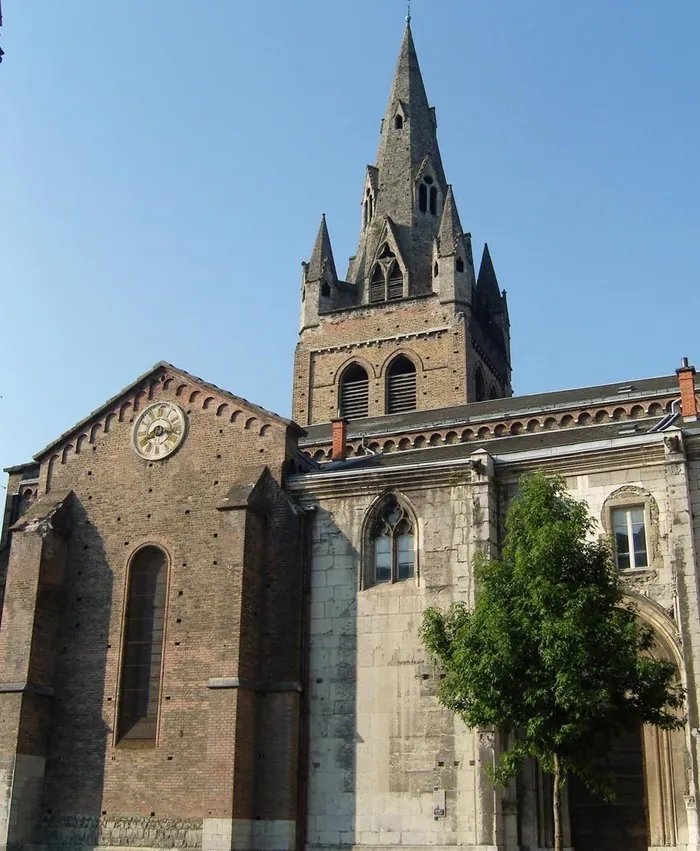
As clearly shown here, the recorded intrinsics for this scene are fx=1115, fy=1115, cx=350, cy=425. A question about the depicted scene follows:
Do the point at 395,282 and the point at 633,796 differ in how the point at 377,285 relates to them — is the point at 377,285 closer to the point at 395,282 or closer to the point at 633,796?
the point at 395,282

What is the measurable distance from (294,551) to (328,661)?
8.69ft

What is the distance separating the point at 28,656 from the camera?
85.3ft

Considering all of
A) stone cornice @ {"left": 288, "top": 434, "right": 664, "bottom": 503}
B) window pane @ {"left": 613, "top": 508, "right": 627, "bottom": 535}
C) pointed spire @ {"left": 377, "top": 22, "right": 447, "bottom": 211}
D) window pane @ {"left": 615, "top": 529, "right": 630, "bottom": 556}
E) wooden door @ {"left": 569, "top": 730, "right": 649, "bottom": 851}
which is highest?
pointed spire @ {"left": 377, "top": 22, "right": 447, "bottom": 211}

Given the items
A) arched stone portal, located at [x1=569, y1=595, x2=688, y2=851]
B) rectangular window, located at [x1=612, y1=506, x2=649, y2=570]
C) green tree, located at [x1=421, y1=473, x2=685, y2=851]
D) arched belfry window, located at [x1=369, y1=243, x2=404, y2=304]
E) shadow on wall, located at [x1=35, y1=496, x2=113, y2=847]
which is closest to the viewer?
green tree, located at [x1=421, y1=473, x2=685, y2=851]

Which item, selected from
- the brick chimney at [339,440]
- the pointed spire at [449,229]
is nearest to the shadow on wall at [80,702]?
the brick chimney at [339,440]

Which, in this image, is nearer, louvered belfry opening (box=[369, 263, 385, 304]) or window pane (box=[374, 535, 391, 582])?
window pane (box=[374, 535, 391, 582])

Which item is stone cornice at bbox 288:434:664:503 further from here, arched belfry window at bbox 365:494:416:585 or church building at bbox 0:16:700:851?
arched belfry window at bbox 365:494:416:585

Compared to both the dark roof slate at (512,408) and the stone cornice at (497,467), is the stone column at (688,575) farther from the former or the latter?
the dark roof slate at (512,408)

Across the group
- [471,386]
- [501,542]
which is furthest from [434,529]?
[471,386]

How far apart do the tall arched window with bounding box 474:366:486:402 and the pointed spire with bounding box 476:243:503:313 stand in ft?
20.1

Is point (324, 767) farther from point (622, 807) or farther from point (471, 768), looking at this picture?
point (622, 807)

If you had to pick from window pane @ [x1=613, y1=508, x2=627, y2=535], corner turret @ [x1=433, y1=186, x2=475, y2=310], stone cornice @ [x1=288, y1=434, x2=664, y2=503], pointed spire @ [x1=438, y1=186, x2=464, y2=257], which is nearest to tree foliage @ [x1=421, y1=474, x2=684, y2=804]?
window pane @ [x1=613, y1=508, x2=627, y2=535]

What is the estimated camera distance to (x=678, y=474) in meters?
23.0

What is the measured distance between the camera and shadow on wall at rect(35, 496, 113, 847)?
2514 centimetres
